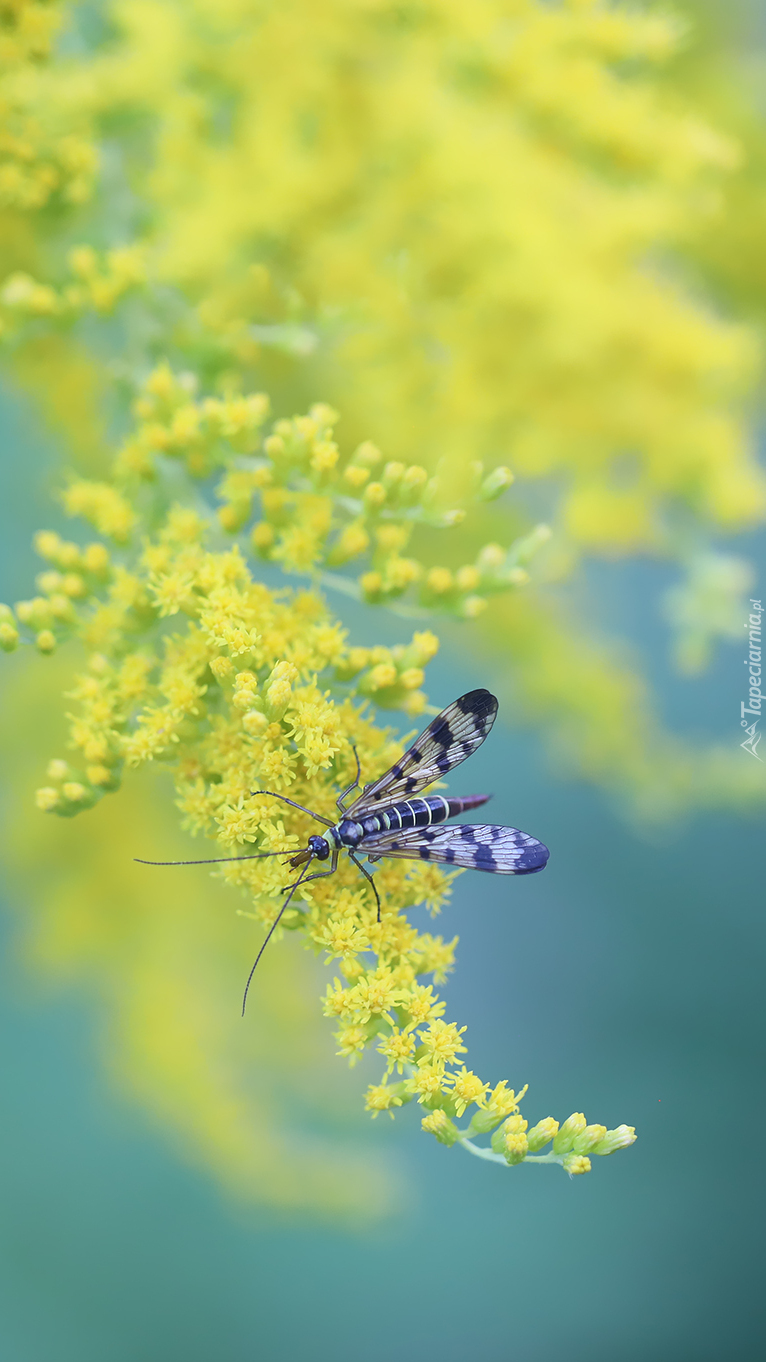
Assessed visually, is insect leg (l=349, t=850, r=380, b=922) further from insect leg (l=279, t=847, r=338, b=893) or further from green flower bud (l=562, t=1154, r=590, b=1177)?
green flower bud (l=562, t=1154, r=590, b=1177)

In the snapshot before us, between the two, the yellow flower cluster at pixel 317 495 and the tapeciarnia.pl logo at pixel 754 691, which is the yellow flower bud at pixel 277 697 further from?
the tapeciarnia.pl logo at pixel 754 691

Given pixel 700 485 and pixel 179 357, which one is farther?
pixel 700 485

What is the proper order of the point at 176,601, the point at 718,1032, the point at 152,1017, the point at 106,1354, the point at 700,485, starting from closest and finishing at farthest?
the point at 176,601 < the point at 700,485 < the point at 152,1017 < the point at 106,1354 < the point at 718,1032

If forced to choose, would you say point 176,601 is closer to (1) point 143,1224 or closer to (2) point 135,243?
(2) point 135,243

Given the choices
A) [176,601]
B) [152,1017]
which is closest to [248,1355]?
[152,1017]

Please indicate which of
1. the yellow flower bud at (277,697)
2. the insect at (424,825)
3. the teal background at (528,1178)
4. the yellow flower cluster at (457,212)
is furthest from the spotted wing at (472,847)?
the teal background at (528,1178)

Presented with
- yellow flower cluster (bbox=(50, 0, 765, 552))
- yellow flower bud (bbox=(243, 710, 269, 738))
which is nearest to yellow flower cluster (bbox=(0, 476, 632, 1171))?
yellow flower bud (bbox=(243, 710, 269, 738))
